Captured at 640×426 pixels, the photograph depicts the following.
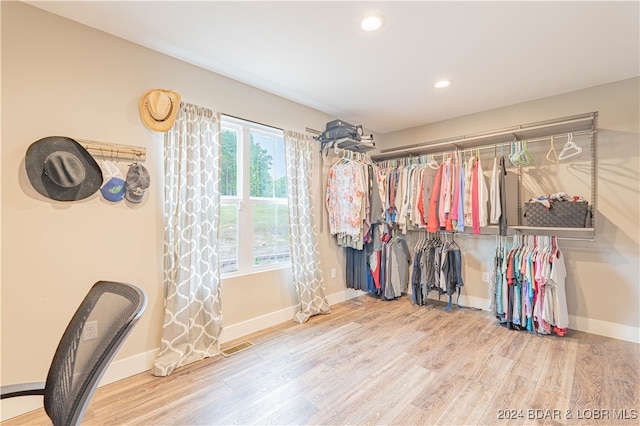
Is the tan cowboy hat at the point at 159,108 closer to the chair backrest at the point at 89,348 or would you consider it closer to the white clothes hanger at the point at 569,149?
the chair backrest at the point at 89,348

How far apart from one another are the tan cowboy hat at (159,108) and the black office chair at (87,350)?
65.1 inches

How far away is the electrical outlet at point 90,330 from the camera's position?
0.73 m

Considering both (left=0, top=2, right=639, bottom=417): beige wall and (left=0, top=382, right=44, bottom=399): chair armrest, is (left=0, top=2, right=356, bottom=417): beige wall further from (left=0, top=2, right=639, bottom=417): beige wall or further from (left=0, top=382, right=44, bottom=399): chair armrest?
(left=0, top=382, right=44, bottom=399): chair armrest

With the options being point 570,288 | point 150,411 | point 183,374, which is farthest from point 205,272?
point 570,288

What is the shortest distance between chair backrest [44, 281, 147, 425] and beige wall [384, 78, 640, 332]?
3.76 m

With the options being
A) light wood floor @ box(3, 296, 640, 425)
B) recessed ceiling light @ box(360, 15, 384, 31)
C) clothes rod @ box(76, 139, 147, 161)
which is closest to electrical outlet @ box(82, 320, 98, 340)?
light wood floor @ box(3, 296, 640, 425)

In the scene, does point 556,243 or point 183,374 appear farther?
point 556,243

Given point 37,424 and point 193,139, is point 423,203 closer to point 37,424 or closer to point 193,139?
point 193,139

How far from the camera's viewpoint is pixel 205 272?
2.45 metres

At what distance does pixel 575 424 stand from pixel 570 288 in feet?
5.94

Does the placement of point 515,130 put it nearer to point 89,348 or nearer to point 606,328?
point 606,328

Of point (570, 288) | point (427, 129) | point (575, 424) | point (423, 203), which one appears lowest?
point (575, 424)

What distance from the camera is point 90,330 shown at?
806 millimetres

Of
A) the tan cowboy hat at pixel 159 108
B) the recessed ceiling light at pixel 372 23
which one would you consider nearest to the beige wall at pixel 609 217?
the recessed ceiling light at pixel 372 23
